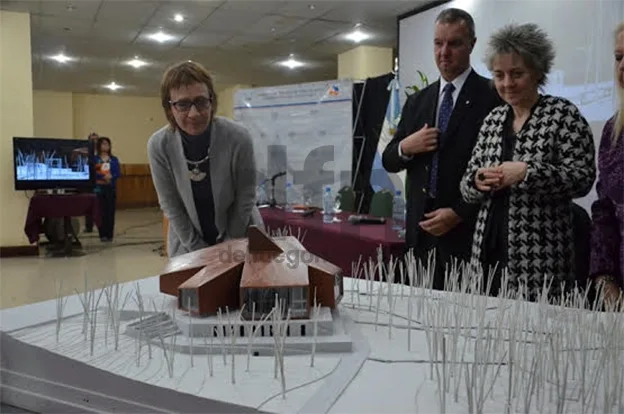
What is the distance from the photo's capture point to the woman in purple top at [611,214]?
1.26 m

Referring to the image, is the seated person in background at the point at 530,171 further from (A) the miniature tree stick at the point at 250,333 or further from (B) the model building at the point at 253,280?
(A) the miniature tree stick at the point at 250,333

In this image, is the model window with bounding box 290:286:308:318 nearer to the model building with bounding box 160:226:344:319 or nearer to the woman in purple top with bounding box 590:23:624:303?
the model building with bounding box 160:226:344:319

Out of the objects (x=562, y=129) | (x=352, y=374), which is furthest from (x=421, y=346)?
(x=562, y=129)

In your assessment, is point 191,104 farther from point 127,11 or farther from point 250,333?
point 127,11

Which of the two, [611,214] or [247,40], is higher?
[247,40]

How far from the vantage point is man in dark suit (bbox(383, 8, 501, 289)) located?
1.48 metres

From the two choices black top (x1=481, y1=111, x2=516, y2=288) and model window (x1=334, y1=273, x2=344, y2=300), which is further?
black top (x1=481, y1=111, x2=516, y2=288)

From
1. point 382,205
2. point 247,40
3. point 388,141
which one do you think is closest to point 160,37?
point 247,40

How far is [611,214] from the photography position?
1.30m

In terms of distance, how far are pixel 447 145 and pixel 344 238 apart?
4.02ft

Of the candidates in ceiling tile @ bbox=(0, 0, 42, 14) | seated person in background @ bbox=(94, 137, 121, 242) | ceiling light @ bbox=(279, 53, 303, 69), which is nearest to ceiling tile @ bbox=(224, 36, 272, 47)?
ceiling light @ bbox=(279, 53, 303, 69)

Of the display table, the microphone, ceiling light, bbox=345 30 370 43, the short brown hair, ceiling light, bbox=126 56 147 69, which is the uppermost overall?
ceiling light, bbox=126 56 147 69

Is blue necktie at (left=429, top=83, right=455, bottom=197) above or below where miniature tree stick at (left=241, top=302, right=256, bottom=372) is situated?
above

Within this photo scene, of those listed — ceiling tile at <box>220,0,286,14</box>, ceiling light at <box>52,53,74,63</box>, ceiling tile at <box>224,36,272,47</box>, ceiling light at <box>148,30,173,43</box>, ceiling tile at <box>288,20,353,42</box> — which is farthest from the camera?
ceiling light at <box>52,53,74,63</box>
